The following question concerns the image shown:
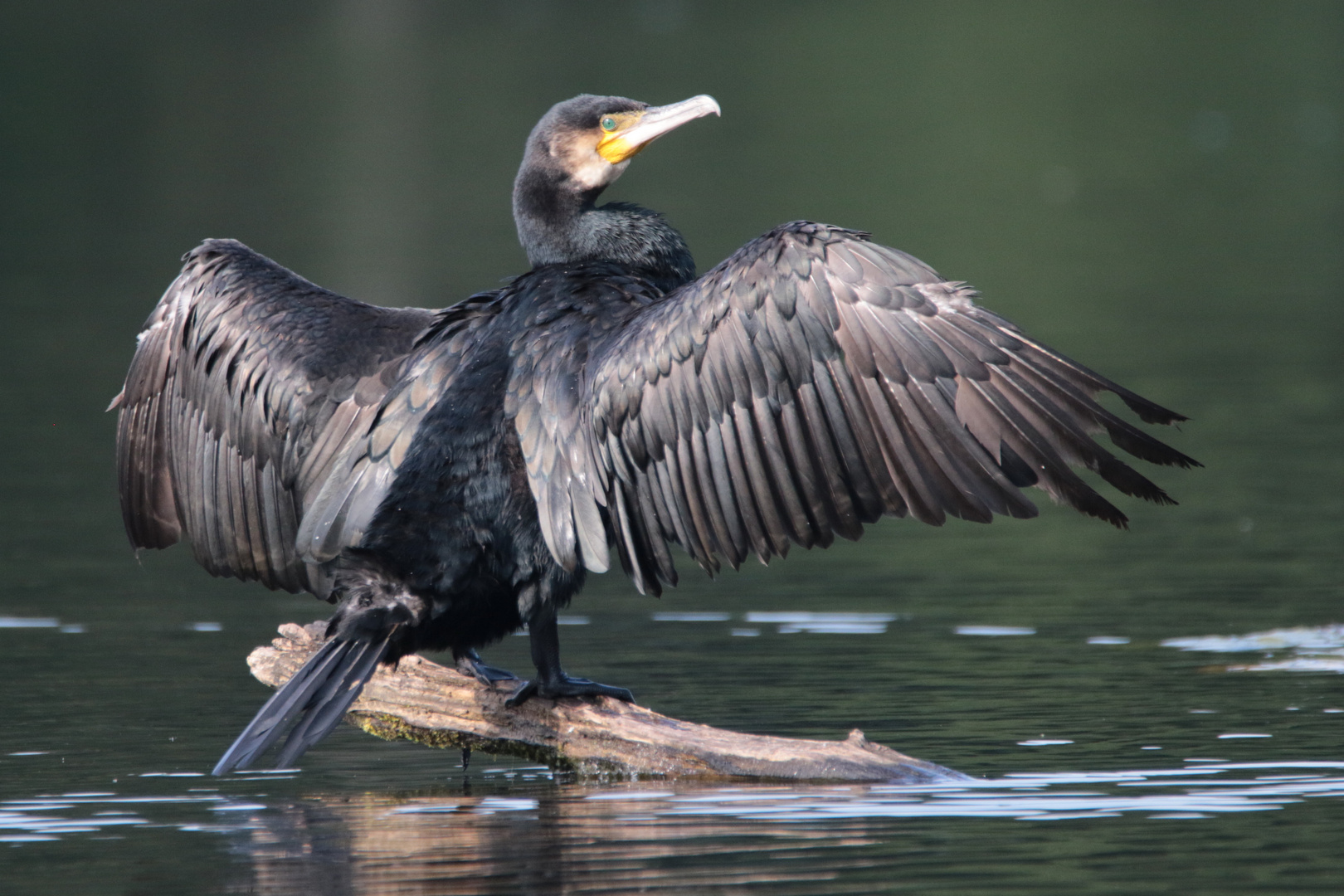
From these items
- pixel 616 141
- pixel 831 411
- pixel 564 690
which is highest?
pixel 616 141

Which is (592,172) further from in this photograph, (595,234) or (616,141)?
(595,234)

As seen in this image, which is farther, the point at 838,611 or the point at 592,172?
the point at 838,611

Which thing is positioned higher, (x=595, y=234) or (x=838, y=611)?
(x=595, y=234)

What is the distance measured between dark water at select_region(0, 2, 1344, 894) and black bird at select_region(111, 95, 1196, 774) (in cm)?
68

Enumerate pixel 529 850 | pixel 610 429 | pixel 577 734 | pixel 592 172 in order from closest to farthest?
pixel 529 850, pixel 610 429, pixel 577 734, pixel 592 172

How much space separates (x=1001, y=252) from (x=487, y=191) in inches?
480

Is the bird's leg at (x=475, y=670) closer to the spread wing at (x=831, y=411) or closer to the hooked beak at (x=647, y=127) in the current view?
the spread wing at (x=831, y=411)

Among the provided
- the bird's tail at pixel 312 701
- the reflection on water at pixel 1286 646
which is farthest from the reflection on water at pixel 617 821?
the reflection on water at pixel 1286 646

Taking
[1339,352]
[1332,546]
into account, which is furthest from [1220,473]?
[1339,352]

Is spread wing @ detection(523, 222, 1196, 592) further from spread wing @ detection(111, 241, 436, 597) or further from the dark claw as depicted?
spread wing @ detection(111, 241, 436, 597)

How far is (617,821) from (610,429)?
49.1 inches

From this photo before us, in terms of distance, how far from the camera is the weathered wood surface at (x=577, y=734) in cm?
679

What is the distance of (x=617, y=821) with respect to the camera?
659cm

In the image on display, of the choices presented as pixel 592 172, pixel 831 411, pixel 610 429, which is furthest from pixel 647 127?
pixel 831 411
